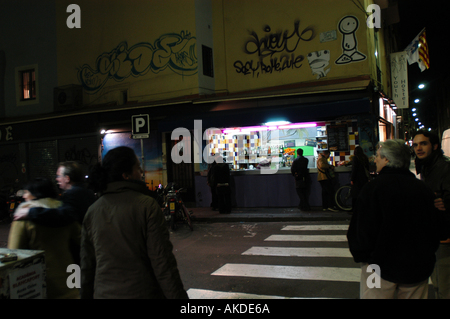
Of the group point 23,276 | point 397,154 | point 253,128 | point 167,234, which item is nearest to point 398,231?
point 397,154

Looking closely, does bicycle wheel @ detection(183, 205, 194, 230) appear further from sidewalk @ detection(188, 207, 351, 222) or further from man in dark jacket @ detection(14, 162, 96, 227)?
man in dark jacket @ detection(14, 162, 96, 227)

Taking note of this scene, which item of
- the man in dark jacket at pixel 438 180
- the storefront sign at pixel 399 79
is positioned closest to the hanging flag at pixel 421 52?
the storefront sign at pixel 399 79

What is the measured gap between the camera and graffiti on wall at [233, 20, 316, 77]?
1300 cm

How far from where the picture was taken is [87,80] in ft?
52.6

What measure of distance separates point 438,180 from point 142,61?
1331cm

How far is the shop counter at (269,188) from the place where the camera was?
1213 centimetres

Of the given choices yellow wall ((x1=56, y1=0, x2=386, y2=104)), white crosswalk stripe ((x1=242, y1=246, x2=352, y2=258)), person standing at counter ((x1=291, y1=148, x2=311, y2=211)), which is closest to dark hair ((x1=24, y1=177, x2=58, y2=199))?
white crosswalk stripe ((x1=242, y1=246, x2=352, y2=258))

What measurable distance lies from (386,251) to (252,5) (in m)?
12.8

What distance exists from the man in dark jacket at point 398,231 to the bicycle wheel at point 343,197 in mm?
8742

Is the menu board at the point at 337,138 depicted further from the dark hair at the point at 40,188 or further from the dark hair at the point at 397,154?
the dark hair at the point at 40,188

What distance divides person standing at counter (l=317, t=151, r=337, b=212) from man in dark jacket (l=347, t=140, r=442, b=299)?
28.5ft

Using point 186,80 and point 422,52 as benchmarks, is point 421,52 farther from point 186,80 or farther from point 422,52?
point 186,80

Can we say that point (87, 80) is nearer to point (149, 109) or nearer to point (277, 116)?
point (149, 109)

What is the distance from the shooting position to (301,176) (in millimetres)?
11516
